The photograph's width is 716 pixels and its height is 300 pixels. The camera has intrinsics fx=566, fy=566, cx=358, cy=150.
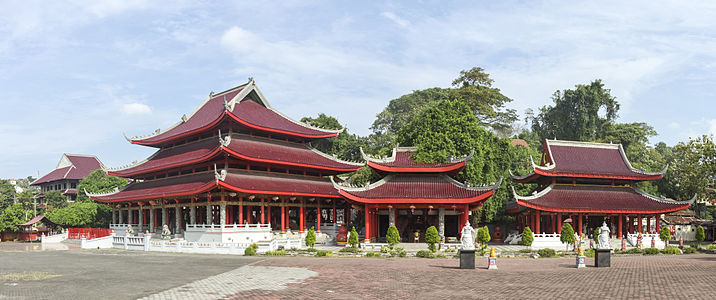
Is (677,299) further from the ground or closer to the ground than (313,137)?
closer to the ground

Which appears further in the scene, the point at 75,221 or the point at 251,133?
the point at 75,221

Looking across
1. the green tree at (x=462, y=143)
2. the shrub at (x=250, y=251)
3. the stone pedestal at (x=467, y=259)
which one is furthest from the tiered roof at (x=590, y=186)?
the shrub at (x=250, y=251)

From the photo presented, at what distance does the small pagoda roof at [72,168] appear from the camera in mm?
84000

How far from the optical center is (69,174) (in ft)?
275

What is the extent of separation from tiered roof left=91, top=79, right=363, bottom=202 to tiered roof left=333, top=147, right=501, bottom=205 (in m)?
6.63

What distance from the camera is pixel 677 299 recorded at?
49.7 ft

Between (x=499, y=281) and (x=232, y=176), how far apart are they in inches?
1041

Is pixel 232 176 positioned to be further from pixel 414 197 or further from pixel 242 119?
pixel 414 197

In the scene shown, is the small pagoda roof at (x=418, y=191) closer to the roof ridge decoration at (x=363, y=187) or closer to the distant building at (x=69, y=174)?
the roof ridge decoration at (x=363, y=187)

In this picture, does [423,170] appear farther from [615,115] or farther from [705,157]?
[615,115]

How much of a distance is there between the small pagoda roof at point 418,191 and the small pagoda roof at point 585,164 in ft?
22.4

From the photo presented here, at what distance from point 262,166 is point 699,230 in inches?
1294

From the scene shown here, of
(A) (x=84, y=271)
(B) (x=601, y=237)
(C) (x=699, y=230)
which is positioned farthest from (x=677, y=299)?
(C) (x=699, y=230)

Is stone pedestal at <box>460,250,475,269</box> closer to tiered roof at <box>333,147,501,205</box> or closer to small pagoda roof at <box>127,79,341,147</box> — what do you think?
tiered roof at <box>333,147,501,205</box>
